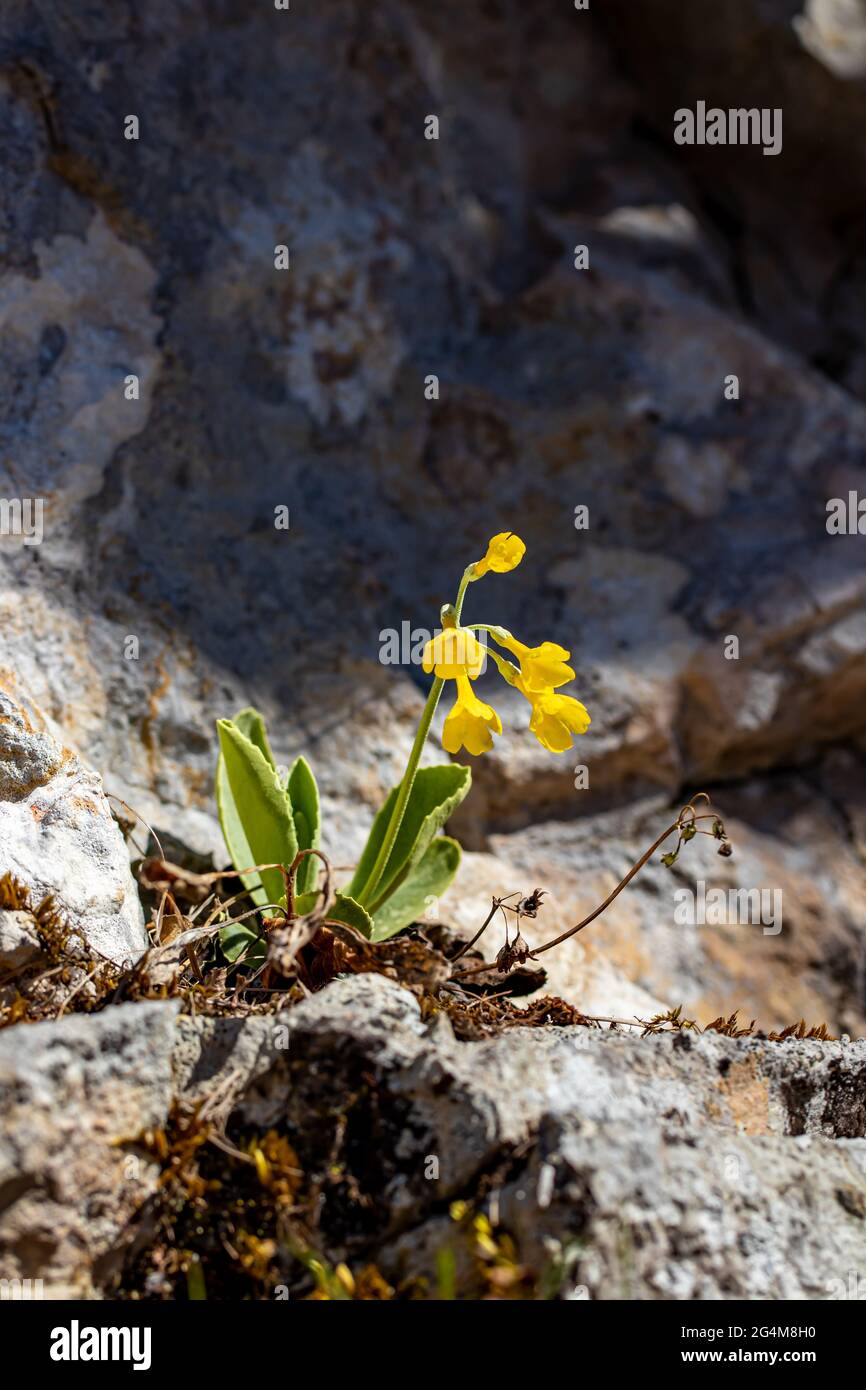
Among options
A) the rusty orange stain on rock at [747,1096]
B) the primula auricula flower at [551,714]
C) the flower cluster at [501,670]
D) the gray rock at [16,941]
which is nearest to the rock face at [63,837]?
the gray rock at [16,941]

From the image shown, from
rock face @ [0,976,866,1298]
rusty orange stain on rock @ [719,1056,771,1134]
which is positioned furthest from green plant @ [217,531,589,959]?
rusty orange stain on rock @ [719,1056,771,1134]

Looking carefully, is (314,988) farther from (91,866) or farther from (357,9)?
(357,9)

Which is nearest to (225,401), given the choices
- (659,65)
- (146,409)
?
(146,409)

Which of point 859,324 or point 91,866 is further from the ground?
point 859,324

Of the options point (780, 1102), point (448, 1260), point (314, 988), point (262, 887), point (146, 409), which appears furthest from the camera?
point (146, 409)

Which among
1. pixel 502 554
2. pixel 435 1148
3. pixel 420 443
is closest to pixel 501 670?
pixel 502 554

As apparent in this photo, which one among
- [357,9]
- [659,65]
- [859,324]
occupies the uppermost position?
[659,65]

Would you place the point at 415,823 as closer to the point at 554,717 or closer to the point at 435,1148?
the point at 554,717
